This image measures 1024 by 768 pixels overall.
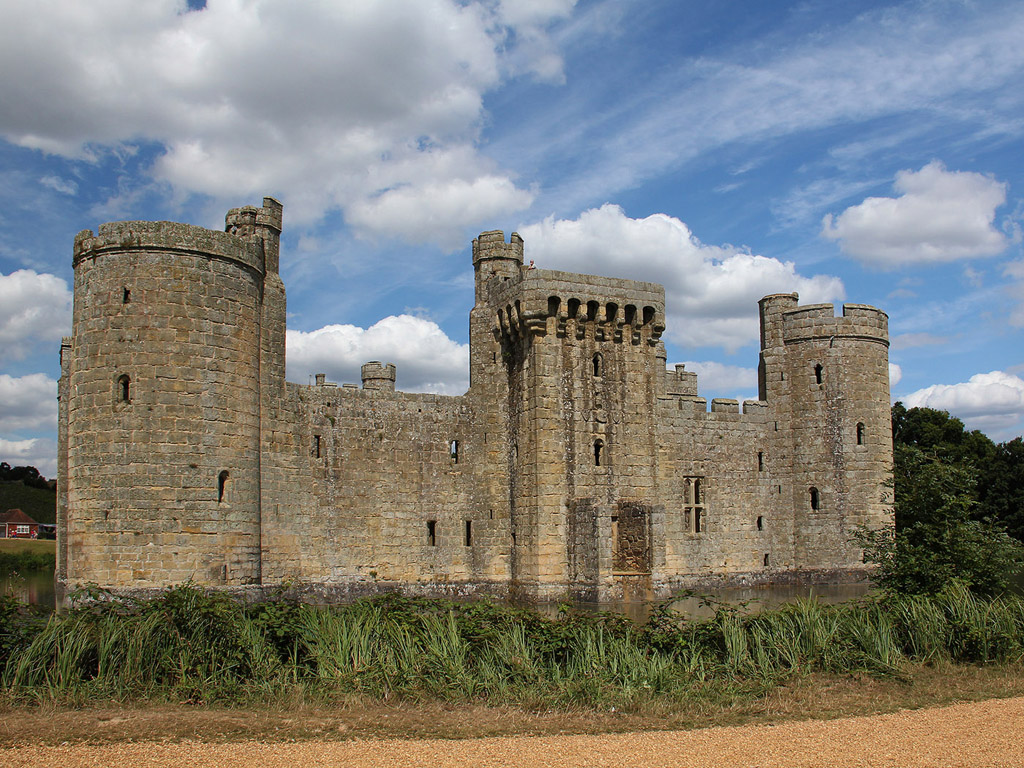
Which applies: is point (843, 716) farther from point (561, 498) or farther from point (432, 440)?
point (432, 440)

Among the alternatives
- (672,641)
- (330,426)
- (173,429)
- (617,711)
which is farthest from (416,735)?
(330,426)

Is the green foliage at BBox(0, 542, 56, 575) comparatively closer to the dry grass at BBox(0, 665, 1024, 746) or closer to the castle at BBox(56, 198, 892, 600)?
the castle at BBox(56, 198, 892, 600)

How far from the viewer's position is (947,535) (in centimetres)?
1576

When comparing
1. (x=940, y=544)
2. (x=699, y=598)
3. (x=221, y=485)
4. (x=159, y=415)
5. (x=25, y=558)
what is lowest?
(x=25, y=558)

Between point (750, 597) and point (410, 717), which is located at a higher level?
point (410, 717)

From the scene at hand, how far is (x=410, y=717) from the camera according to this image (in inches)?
396

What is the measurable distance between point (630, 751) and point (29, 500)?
89.7 meters

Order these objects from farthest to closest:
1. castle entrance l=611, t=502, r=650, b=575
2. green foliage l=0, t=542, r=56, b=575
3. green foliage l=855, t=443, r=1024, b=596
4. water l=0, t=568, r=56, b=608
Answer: green foliage l=0, t=542, r=56, b=575
water l=0, t=568, r=56, b=608
castle entrance l=611, t=502, r=650, b=575
green foliage l=855, t=443, r=1024, b=596

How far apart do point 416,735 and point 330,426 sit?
14.1 metres

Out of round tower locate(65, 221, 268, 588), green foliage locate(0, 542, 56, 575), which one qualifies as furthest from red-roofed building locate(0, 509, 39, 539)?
round tower locate(65, 221, 268, 588)

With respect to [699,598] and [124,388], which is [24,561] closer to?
[124,388]

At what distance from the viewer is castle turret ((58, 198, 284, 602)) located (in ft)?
56.7

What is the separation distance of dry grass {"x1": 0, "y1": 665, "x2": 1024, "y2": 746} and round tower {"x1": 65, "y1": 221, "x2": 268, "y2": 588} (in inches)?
294

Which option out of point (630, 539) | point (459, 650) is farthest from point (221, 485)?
point (630, 539)
